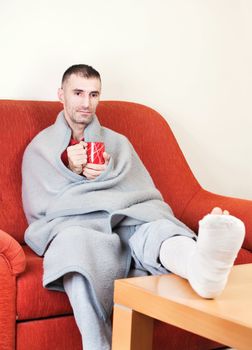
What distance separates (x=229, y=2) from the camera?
128 inches

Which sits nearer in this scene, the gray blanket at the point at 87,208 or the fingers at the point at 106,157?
the gray blanket at the point at 87,208

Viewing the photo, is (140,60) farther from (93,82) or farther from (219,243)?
(219,243)

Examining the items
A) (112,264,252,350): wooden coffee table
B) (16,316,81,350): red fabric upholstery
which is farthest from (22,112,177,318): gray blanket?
(112,264,252,350): wooden coffee table

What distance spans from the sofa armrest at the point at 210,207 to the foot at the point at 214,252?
0.87 meters

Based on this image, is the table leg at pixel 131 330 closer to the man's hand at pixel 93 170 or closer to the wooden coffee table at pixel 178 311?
the wooden coffee table at pixel 178 311

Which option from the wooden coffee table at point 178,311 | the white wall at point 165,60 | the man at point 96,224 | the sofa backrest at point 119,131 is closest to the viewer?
the wooden coffee table at point 178,311

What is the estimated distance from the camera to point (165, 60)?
3092mm

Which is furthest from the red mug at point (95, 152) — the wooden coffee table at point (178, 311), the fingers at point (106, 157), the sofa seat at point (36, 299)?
the wooden coffee table at point (178, 311)

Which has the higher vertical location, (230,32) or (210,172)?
(230,32)

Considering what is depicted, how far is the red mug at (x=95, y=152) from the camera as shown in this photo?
6.95ft

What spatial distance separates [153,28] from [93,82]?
2.60ft

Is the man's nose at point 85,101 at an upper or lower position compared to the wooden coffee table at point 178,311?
upper

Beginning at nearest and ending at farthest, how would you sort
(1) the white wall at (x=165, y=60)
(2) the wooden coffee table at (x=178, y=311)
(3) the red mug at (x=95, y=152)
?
(2) the wooden coffee table at (x=178, y=311), (3) the red mug at (x=95, y=152), (1) the white wall at (x=165, y=60)

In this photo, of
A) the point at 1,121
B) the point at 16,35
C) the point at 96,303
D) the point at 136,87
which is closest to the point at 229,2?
the point at 136,87
